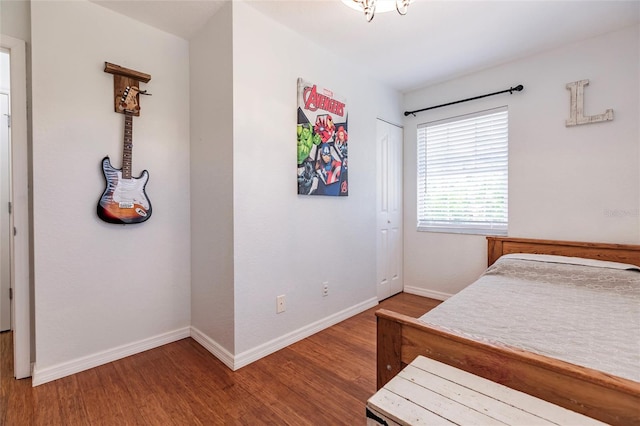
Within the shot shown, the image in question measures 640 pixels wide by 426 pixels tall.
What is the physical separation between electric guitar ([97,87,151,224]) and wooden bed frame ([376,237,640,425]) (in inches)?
73.2

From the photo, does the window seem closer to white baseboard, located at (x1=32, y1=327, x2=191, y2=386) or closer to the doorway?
white baseboard, located at (x1=32, y1=327, x2=191, y2=386)

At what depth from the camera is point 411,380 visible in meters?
0.99

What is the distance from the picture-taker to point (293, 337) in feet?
7.53

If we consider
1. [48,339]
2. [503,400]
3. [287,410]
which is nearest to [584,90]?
[503,400]

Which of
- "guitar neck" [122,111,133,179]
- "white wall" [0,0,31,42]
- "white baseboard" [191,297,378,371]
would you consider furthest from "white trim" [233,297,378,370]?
"white wall" [0,0,31,42]

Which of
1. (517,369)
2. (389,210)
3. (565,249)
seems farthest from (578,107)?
(517,369)

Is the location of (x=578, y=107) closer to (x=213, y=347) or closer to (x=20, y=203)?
(x=213, y=347)

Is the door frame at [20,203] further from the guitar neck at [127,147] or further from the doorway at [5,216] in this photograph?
the doorway at [5,216]

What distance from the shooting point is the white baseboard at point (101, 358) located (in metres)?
1.78

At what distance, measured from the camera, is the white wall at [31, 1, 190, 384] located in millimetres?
1799

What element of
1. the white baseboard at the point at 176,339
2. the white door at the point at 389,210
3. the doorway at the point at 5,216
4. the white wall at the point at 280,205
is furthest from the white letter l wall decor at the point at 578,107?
the doorway at the point at 5,216

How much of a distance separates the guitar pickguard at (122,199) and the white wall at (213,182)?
0.36 meters

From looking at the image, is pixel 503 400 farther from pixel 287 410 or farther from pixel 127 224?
pixel 127 224

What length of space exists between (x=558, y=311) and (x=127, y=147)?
2.87 m
